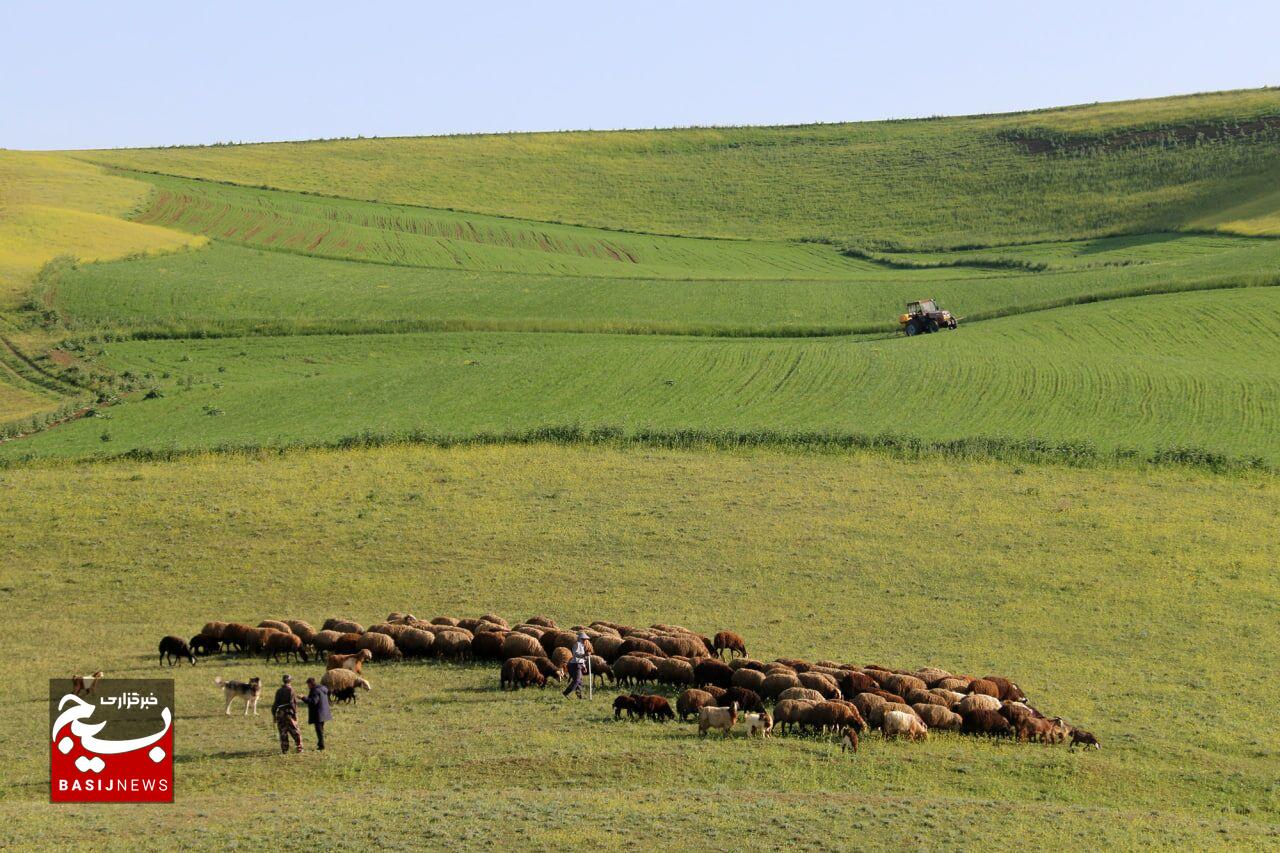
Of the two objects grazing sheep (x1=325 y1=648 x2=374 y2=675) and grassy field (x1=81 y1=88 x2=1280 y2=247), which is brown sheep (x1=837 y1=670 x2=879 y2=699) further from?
grassy field (x1=81 y1=88 x2=1280 y2=247)

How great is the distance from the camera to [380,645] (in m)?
28.9

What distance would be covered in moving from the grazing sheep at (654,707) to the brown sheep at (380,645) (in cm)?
677

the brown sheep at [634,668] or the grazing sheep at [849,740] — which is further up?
the grazing sheep at [849,740]

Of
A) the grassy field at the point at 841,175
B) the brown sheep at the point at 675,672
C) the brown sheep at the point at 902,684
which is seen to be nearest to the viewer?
the brown sheep at the point at 902,684

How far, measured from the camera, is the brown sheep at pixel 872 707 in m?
23.8

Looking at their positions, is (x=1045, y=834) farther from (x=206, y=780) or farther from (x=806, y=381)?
(x=806, y=381)

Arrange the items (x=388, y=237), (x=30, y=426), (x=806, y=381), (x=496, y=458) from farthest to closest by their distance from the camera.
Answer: (x=388, y=237), (x=806, y=381), (x=30, y=426), (x=496, y=458)

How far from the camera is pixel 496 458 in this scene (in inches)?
1877

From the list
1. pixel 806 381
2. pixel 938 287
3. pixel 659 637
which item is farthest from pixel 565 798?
pixel 938 287

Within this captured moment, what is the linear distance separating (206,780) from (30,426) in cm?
3889

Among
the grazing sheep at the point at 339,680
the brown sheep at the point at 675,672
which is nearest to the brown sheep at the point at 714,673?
the brown sheep at the point at 675,672

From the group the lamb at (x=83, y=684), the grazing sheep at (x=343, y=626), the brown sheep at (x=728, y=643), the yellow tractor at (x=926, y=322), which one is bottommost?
the grazing sheep at (x=343, y=626)

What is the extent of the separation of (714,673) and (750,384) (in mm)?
33467

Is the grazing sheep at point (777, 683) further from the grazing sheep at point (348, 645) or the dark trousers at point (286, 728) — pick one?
the grazing sheep at point (348, 645)
